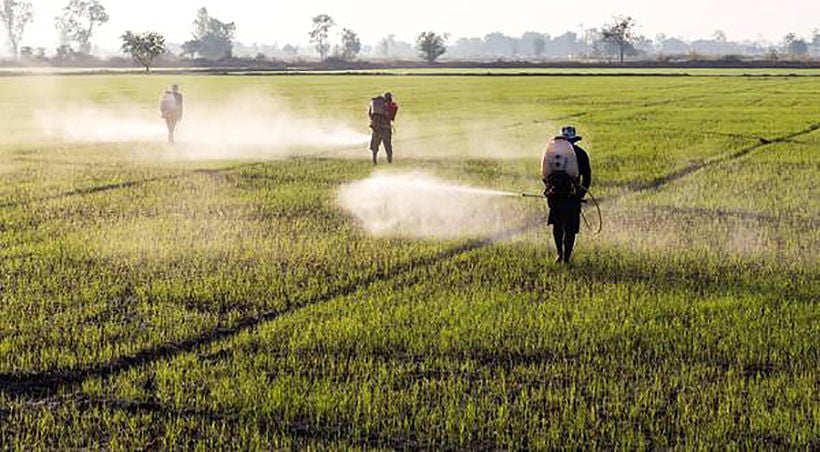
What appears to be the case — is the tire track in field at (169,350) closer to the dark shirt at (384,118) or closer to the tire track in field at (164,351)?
the tire track in field at (164,351)

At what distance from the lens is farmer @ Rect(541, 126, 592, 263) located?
11672 millimetres

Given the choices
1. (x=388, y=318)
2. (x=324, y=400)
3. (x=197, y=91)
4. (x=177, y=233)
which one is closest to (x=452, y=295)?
(x=388, y=318)

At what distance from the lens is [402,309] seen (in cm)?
1026

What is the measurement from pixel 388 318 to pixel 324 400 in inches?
97.7

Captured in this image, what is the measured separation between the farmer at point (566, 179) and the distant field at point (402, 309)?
0.65m

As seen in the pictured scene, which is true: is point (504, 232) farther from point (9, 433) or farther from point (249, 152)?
point (249, 152)

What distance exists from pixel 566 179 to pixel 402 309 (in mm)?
2862

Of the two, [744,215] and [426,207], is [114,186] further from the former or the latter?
[744,215]

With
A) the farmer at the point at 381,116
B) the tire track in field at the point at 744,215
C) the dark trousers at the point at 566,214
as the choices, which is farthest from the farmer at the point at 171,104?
the dark trousers at the point at 566,214

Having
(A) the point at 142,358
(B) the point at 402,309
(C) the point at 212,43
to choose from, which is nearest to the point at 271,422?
(A) the point at 142,358

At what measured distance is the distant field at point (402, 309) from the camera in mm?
7168

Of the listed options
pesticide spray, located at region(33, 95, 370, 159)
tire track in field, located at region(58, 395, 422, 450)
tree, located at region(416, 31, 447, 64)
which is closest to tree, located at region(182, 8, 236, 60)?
tree, located at region(416, 31, 447, 64)

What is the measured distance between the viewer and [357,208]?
17422 mm

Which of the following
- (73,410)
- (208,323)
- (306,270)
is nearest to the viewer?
(73,410)
